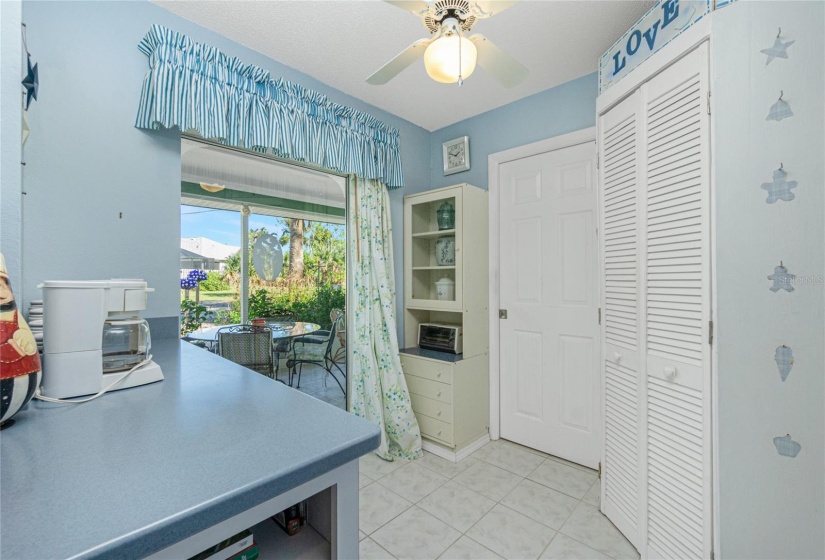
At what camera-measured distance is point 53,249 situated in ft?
4.97

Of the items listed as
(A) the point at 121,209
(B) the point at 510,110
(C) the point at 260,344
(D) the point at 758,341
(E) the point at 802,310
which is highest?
(B) the point at 510,110

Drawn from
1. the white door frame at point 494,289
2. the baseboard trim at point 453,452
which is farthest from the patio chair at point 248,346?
the white door frame at point 494,289

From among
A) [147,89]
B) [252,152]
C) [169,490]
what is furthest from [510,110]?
[169,490]

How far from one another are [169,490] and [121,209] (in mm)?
1654

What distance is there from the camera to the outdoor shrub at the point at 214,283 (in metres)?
2.17

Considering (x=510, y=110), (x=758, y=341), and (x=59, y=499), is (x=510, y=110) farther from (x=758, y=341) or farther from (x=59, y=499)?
(x=59, y=499)

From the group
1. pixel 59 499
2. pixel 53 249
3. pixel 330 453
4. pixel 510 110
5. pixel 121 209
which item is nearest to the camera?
pixel 59 499

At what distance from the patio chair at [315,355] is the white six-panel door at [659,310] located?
1891mm

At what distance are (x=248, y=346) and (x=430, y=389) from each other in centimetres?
132

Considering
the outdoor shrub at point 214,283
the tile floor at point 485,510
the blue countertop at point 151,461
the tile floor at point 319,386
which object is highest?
the outdoor shrub at point 214,283

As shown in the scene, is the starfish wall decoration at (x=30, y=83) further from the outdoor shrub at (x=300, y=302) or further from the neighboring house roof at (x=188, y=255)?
the outdoor shrub at (x=300, y=302)

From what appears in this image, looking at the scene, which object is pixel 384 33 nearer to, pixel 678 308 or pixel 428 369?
pixel 678 308

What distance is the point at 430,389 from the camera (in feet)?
8.91

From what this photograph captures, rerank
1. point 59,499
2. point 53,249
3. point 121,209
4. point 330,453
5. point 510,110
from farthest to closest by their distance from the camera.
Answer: point 510,110 < point 121,209 < point 53,249 < point 330,453 < point 59,499
